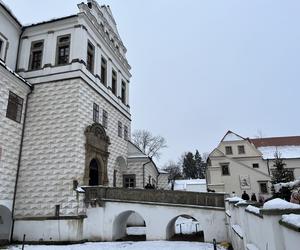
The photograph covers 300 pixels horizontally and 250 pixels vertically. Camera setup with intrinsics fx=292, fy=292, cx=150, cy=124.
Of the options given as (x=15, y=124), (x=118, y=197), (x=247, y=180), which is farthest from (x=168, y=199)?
(x=247, y=180)

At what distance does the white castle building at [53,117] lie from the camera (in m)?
16.5

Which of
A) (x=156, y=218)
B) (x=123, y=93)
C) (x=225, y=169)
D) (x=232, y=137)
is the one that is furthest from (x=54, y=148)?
(x=232, y=137)

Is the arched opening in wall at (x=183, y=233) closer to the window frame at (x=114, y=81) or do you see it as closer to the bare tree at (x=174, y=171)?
the window frame at (x=114, y=81)

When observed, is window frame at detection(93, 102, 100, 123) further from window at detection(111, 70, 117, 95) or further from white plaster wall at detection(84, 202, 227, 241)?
white plaster wall at detection(84, 202, 227, 241)

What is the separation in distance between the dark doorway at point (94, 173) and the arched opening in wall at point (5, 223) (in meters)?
5.21

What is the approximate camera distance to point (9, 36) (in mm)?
19578

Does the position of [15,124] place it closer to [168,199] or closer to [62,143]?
[62,143]

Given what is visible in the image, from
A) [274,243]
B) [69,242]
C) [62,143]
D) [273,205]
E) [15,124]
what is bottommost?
[69,242]

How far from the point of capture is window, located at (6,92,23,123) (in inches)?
668

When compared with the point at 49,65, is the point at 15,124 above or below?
below

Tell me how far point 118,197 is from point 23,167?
5.92 m

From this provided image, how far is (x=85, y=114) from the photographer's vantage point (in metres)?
18.6

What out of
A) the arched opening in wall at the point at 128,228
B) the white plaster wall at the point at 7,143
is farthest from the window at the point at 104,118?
the arched opening in wall at the point at 128,228

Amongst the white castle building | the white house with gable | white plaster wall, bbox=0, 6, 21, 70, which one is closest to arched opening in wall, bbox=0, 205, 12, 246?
the white castle building
